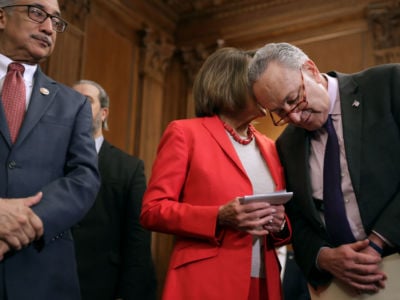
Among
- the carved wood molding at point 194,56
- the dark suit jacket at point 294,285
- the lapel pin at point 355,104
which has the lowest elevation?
the dark suit jacket at point 294,285

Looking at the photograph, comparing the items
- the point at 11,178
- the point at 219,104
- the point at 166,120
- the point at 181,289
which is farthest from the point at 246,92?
the point at 166,120

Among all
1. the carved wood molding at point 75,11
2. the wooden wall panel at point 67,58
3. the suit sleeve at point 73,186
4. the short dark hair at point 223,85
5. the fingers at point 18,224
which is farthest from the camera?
the carved wood molding at point 75,11

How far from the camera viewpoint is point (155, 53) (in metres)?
6.12

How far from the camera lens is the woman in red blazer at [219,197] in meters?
2.09

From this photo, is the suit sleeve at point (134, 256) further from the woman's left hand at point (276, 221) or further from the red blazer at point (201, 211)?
the woman's left hand at point (276, 221)

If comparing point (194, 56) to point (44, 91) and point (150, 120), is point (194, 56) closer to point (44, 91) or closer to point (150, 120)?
point (150, 120)

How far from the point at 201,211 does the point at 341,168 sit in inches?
22.2

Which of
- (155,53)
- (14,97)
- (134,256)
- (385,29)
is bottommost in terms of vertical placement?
(134,256)

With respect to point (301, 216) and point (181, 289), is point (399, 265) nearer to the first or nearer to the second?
point (301, 216)

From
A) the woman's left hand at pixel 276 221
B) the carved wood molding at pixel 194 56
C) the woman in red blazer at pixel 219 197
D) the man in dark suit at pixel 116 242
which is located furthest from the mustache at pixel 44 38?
the carved wood molding at pixel 194 56

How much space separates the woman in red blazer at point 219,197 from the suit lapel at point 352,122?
12.5 inches

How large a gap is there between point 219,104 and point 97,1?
3427mm

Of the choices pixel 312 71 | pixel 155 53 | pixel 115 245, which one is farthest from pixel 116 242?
pixel 155 53

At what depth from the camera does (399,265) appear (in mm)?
2041
